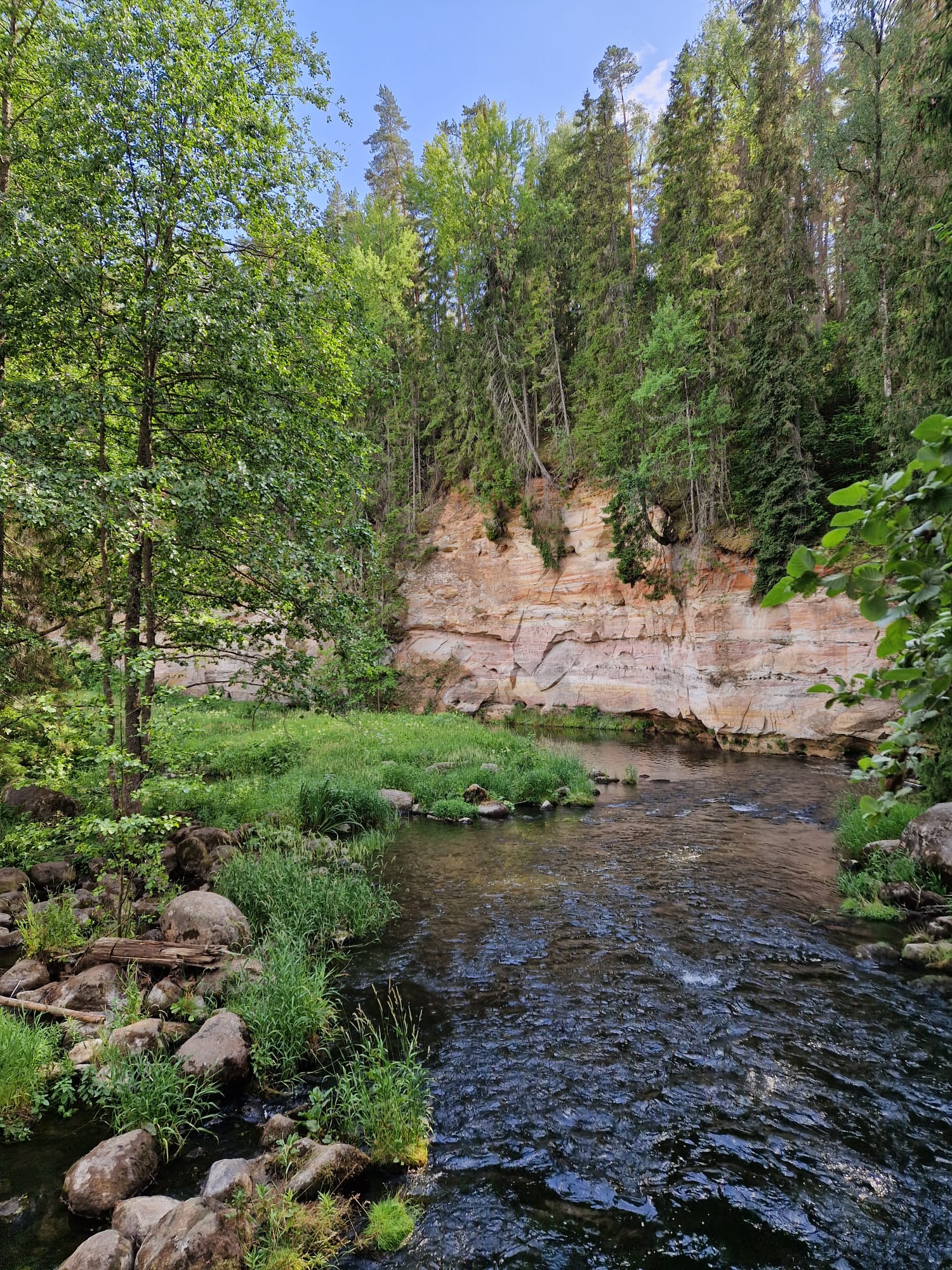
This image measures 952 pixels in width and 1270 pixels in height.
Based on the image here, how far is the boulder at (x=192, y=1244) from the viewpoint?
12.4ft

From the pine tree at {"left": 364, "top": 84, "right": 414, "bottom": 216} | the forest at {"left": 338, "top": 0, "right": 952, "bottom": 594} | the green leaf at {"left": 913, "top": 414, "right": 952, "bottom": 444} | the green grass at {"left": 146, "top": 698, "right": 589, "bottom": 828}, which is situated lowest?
the green grass at {"left": 146, "top": 698, "right": 589, "bottom": 828}

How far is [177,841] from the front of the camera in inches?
441

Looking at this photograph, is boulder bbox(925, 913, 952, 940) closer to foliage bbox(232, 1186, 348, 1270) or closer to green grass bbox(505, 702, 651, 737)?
foliage bbox(232, 1186, 348, 1270)

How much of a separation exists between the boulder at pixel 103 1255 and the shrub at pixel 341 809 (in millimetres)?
9277

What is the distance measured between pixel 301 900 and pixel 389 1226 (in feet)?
16.9

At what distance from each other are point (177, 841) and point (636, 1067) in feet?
29.3

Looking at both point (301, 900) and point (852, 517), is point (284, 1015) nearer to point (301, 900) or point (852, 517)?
point (301, 900)

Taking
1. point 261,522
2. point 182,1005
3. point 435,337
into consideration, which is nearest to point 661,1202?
point 182,1005

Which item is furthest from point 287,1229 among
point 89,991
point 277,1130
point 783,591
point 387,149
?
point 387,149

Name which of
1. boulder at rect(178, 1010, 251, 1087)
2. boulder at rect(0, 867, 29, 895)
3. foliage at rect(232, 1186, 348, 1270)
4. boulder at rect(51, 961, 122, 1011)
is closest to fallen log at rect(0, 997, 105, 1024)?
boulder at rect(51, 961, 122, 1011)

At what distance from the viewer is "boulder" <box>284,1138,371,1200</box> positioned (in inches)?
176

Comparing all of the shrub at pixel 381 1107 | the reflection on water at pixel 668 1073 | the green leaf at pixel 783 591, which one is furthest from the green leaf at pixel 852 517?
the shrub at pixel 381 1107

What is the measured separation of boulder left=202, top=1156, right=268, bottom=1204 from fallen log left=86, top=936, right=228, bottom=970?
295 cm

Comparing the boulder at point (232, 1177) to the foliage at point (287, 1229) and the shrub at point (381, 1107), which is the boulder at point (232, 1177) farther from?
the shrub at point (381, 1107)
